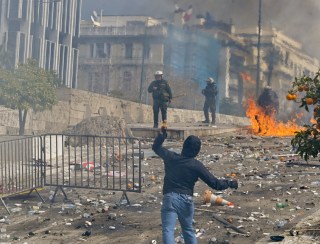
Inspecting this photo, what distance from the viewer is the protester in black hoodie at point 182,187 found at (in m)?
7.42

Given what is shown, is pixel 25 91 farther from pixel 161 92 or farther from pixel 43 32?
pixel 43 32

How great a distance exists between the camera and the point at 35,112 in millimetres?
26781

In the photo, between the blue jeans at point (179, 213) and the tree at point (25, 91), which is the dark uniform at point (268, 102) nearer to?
the tree at point (25, 91)

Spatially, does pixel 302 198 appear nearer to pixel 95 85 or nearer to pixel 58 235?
pixel 58 235

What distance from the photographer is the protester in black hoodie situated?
24.3 feet

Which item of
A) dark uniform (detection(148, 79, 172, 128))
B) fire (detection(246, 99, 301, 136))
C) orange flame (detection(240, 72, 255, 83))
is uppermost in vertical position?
orange flame (detection(240, 72, 255, 83))

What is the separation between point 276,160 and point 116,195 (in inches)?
203

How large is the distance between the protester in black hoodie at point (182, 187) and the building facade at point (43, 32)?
37.4 meters

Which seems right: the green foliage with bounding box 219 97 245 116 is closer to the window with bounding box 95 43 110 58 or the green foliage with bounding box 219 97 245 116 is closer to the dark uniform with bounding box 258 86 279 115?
the window with bounding box 95 43 110 58

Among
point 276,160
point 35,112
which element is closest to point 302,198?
point 276,160

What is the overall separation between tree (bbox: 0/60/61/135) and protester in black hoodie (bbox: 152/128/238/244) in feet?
60.1

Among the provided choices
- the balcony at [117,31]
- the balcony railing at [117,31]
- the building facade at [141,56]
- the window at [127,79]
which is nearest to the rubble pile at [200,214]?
the building facade at [141,56]

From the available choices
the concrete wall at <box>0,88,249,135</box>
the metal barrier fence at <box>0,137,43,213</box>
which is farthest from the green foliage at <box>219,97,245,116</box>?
the metal barrier fence at <box>0,137,43,213</box>

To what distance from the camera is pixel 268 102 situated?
2603 cm
